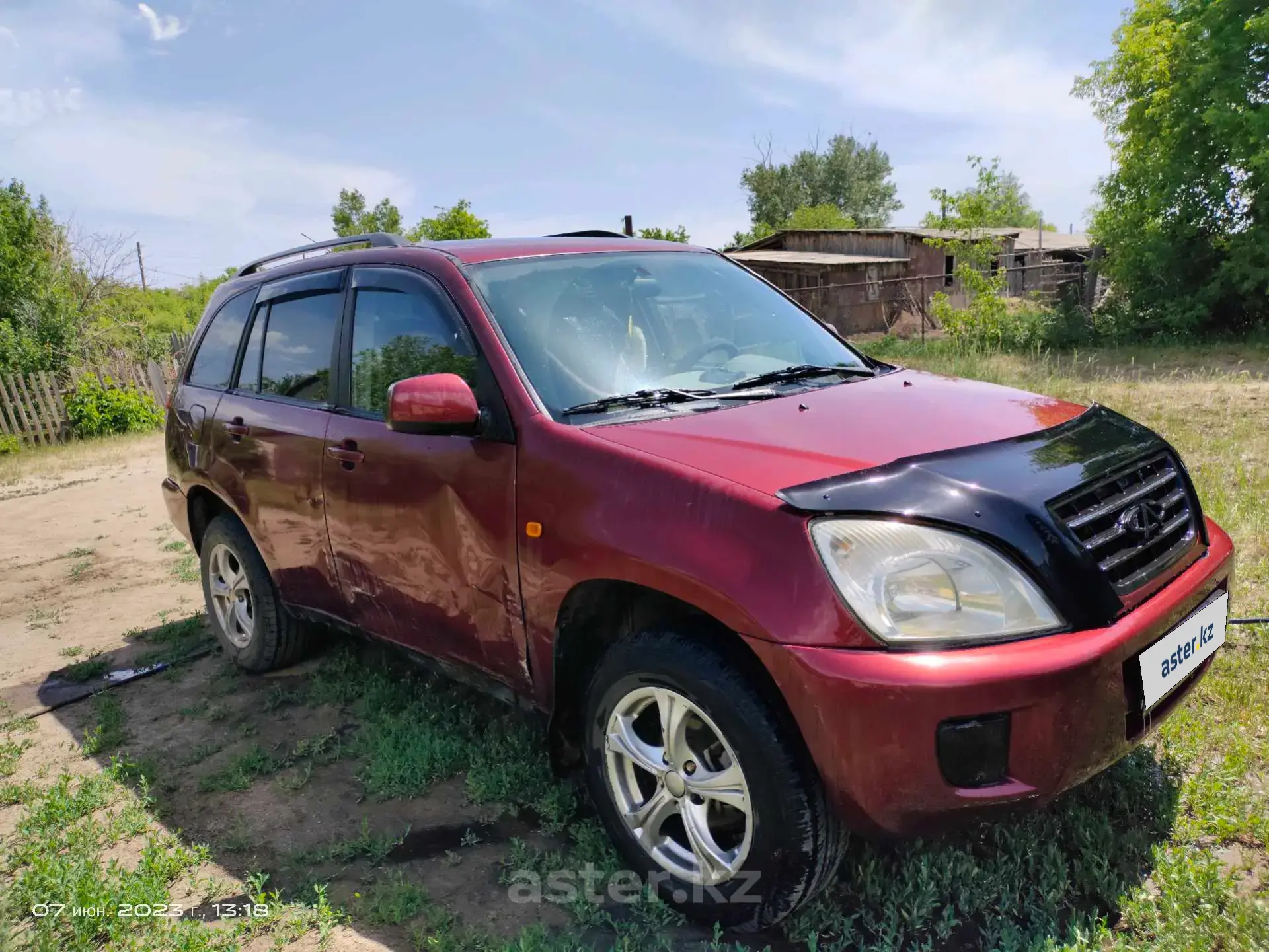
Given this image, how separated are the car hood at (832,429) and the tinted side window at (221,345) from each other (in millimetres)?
2628

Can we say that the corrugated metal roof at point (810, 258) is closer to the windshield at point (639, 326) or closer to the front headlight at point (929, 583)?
the windshield at point (639, 326)

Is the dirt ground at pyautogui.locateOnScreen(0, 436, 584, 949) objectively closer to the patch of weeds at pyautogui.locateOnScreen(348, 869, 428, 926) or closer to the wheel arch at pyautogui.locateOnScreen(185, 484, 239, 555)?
the patch of weeds at pyautogui.locateOnScreen(348, 869, 428, 926)

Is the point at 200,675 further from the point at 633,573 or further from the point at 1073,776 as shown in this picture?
the point at 1073,776

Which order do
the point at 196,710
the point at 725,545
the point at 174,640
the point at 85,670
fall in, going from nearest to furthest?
1. the point at 725,545
2. the point at 196,710
3. the point at 85,670
4. the point at 174,640

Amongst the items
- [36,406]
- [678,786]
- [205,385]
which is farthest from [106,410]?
[678,786]

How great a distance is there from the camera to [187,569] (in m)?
6.65

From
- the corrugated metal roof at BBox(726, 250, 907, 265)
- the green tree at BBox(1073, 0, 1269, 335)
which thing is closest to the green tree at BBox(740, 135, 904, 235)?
the corrugated metal roof at BBox(726, 250, 907, 265)

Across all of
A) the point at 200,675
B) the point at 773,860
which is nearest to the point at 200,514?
the point at 200,675

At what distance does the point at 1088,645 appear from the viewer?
1.93 metres

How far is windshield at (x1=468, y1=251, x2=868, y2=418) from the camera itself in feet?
9.21

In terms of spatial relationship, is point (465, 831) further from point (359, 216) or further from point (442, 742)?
point (359, 216)

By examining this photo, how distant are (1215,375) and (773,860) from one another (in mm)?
12715

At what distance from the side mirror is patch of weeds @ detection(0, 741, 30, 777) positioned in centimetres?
252

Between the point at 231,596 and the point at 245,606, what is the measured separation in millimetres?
106
